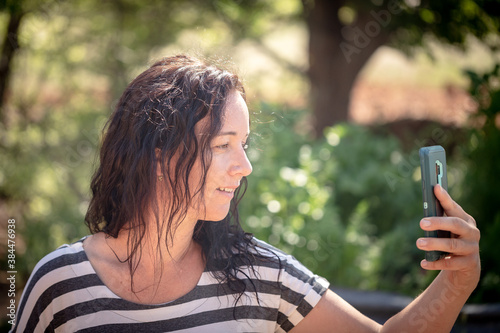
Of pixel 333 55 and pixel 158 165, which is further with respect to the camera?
pixel 333 55

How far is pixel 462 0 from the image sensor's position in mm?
5145

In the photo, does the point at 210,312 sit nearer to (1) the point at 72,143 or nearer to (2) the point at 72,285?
(2) the point at 72,285

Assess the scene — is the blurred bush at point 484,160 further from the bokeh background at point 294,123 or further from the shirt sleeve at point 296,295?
the shirt sleeve at point 296,295

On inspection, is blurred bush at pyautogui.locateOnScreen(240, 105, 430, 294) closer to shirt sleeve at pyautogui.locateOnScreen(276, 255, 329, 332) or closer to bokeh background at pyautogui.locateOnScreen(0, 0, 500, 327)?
bokeh background at pyautogui.locateOnScreen(0, 0, 500, 327)

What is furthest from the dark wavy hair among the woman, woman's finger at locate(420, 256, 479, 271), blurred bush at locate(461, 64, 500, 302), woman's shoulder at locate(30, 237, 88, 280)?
blurred bush at locate(461, 64, 500, 302)

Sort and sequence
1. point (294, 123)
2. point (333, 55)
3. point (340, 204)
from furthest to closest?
point (333, 55), point (294, 123), point (340, 204)

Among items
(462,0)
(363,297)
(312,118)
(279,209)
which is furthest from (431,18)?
(363,297)

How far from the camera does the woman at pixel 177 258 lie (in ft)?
5.23

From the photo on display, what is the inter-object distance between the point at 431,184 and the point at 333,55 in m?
5.08

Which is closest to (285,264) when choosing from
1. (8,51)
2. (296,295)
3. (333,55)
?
(296,295)

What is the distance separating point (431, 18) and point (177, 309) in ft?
15.5

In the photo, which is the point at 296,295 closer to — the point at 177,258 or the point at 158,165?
the point at 177,258

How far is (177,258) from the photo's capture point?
1.77 m

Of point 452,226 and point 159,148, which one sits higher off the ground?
point 159,148
